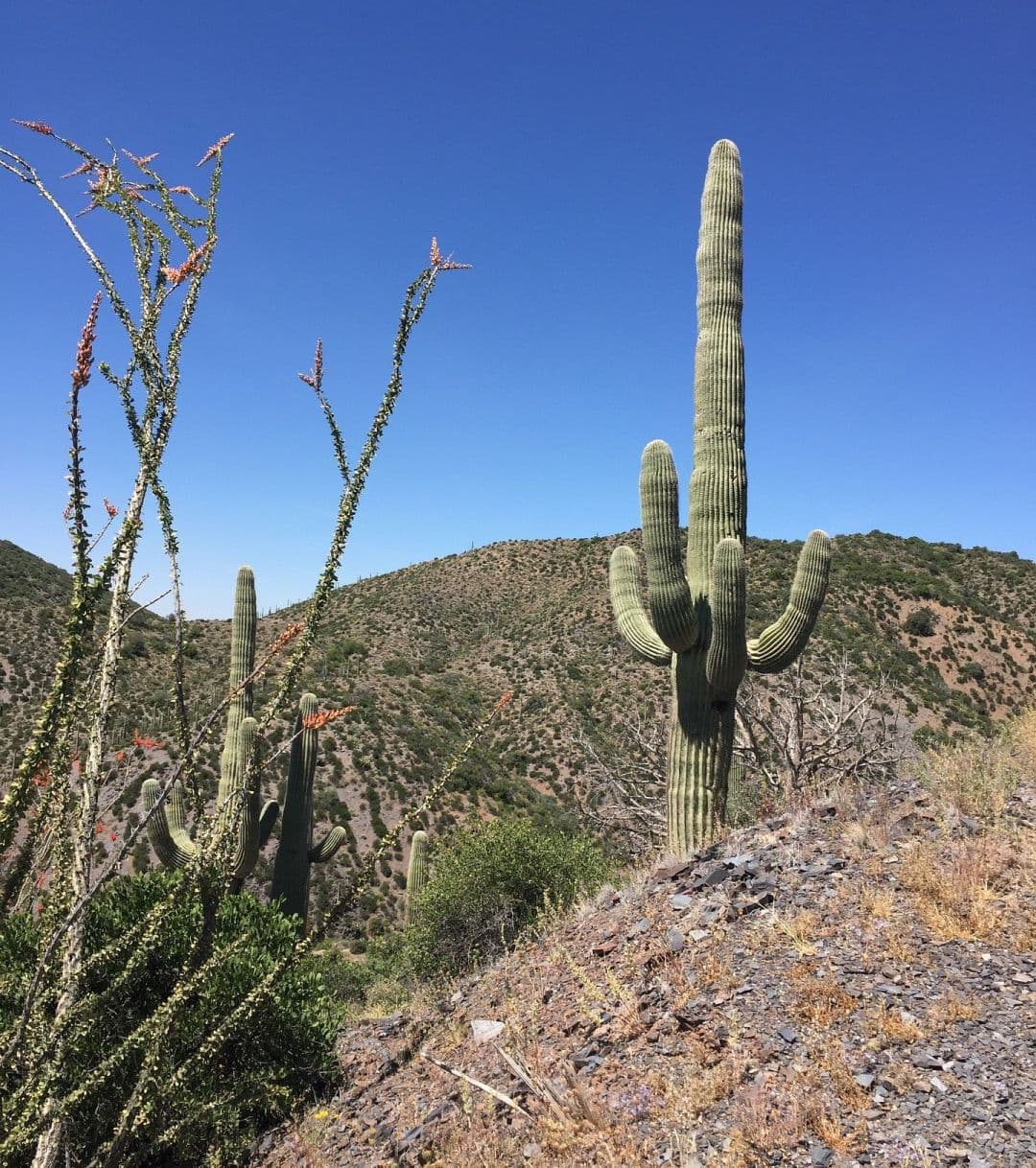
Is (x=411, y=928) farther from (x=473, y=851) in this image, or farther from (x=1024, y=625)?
(x=1024, y=625)

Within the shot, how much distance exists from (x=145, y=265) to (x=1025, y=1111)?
4.82 metres

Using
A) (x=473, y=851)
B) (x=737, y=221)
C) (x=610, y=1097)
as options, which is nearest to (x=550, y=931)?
(x=610, y=1097)

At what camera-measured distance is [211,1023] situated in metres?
4.83

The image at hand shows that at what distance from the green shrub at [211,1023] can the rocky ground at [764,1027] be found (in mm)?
339

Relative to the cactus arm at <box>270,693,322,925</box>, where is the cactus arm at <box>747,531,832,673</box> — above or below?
above

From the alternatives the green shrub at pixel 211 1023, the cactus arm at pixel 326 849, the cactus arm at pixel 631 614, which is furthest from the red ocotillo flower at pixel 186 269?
the cactus arm at pixel 326 849

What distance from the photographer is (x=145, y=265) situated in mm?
2531

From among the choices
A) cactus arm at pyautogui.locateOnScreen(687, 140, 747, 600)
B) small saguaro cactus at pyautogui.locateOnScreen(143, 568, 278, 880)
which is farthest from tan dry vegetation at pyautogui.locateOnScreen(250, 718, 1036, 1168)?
small saguaro cactus at pyautogui.locateOnScreen(143, 568, 278, 880)

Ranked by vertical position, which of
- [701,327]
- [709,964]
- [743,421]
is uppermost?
[701,327]

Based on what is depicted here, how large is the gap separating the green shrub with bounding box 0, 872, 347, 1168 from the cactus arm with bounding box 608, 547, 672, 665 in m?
4.35

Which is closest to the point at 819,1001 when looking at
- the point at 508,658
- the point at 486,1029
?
the point at 486,1029

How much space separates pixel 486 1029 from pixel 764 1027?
221 centimetres

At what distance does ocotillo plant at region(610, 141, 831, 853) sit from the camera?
716cm

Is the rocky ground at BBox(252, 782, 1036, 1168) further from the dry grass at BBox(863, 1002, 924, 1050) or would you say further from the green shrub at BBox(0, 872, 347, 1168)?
the green shrub at BBox(0, 872, 347, 1168)
